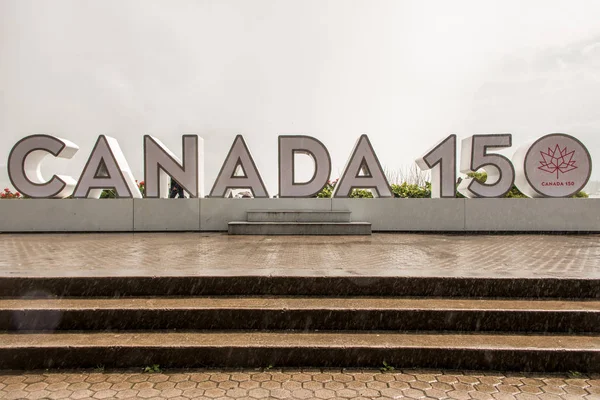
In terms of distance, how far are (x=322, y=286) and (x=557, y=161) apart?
1148cm

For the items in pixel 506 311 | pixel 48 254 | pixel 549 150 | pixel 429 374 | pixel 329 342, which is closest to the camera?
pixel 429 374

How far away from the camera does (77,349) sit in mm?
4086

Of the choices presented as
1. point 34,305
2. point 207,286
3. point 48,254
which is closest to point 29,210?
point 48,254

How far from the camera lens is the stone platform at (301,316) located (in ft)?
13.4

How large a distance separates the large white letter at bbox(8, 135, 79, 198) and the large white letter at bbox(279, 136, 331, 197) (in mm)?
6922

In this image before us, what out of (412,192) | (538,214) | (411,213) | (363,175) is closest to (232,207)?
(363,175)

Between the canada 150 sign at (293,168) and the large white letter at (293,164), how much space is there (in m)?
0.03

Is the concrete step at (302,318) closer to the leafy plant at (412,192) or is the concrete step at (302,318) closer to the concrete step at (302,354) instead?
the concrete step at (302,354)

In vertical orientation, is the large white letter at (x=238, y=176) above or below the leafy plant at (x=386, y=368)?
above

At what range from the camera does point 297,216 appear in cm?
1284

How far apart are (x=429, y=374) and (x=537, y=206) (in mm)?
11397

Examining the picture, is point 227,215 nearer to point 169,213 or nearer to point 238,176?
point 238,176

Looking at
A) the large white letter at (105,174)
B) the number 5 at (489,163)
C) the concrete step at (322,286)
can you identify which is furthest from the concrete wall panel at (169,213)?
the number 5 at (489,163)

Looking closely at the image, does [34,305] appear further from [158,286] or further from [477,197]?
[477,197]
